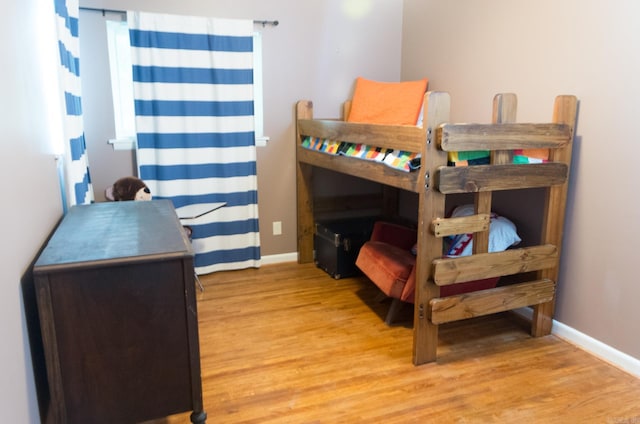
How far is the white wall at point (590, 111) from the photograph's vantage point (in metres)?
2.08

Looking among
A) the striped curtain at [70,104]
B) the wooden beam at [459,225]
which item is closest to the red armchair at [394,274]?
the wooden beam at [459,225]

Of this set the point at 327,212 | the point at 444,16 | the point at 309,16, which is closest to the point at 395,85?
the point at 444,16

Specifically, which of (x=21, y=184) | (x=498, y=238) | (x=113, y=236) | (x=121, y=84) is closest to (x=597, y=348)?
(x=498, y=238)

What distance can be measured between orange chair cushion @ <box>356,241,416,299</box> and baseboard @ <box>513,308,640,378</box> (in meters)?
0.85

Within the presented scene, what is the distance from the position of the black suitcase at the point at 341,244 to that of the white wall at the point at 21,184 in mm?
1853

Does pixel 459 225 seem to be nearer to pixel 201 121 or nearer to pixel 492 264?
pixel 492 264

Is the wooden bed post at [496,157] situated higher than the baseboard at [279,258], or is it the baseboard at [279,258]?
the wooden bed post at [496,157]

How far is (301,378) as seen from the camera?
6.81 feet

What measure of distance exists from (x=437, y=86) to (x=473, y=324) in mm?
1677

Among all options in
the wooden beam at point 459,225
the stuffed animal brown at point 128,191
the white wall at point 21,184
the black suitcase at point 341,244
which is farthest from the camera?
the black suitcase at point 341,244

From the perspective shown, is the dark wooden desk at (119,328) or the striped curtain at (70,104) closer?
the dark wooden desk at (119,328)

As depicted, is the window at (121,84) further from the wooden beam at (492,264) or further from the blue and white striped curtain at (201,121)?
the wooden beam at (492,264)

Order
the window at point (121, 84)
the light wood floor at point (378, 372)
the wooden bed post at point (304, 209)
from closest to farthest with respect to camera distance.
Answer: the light wood floor at point (378, 372)
the window at point (121, 84)
the wooden bed post at point (304, 209)

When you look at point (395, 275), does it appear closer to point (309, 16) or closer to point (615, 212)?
point (615, 212)
